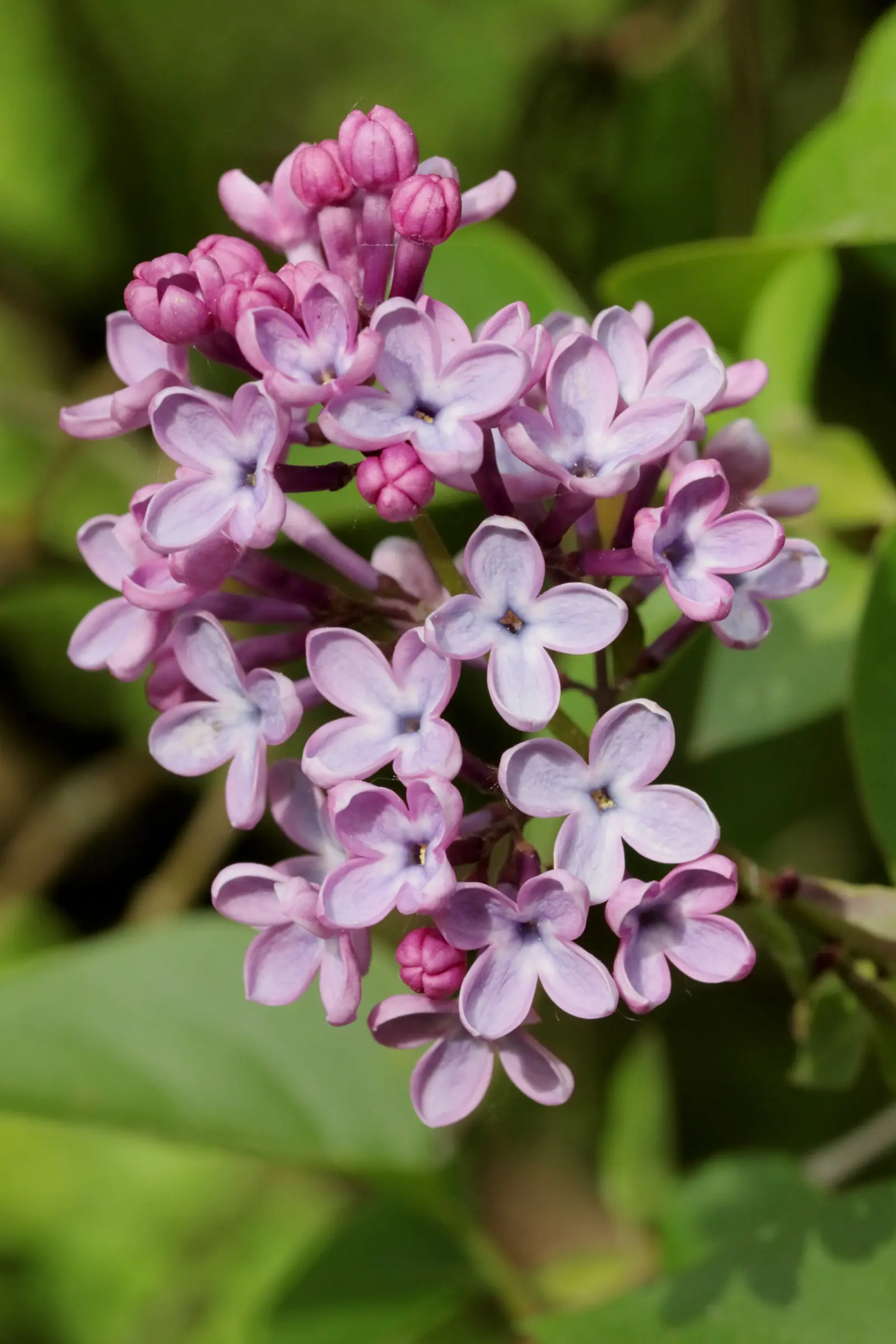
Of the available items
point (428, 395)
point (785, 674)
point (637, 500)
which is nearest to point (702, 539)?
point (637, 500)

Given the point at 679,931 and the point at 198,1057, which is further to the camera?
the point at 198,1057

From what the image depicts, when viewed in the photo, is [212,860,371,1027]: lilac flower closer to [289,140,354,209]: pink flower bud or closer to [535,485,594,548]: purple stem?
[535,485,594,548]: purple stem

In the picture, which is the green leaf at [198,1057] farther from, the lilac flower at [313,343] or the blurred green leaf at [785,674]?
the lilac flower at [313,343]

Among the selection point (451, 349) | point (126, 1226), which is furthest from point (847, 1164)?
point (126, 1226)

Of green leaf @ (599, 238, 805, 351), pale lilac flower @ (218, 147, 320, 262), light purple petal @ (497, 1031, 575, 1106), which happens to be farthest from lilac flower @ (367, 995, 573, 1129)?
green leaf @ (599, 238, 805, 351)

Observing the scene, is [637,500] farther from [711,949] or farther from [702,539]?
[711,949]

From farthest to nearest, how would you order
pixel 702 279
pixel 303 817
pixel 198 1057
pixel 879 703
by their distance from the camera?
pixel 198 1057 → pixel 702 279 → pixel 879 703 → pixel 303 817

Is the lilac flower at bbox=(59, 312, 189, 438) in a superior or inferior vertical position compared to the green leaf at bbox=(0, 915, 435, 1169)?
superior

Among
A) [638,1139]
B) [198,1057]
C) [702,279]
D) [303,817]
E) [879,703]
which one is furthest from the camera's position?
[638,1139]
